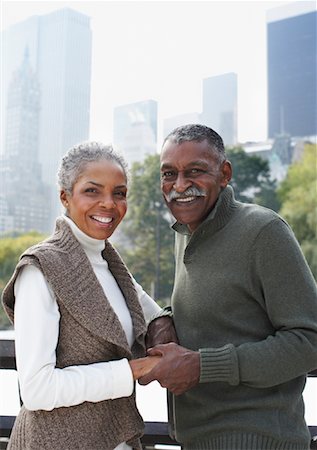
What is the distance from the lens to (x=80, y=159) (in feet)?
3.31

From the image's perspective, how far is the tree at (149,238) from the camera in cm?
1822

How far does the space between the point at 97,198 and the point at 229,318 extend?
0.32m

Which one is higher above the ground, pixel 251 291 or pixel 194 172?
pixel 194 172

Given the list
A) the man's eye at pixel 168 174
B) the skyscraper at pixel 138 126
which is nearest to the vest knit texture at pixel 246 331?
the man's eye at pixel 168 174

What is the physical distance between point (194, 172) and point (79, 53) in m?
26.3

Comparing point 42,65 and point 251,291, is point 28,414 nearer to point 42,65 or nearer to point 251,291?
point 251,291

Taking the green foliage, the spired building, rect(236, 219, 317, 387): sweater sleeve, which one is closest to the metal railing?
rect(236, 219, 317, 387): sweater sleeve

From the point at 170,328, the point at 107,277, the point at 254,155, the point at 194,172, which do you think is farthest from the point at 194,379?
the point at 254,155

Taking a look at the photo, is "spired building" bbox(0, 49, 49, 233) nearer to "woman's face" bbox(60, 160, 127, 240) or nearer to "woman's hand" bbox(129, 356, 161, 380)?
"woman's face" bbox(60, 160, 127, 240)

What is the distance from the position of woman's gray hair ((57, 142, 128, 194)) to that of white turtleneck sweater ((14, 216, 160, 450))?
20 centimetres

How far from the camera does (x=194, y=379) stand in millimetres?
921

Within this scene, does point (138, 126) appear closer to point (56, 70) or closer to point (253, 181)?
point (56, 70)

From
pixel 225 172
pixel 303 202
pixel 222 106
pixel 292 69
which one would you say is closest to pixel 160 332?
pixel 225 172

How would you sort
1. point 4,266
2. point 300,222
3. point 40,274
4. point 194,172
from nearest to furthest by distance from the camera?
point 40,274 < point 194,172 < point 300,222 < point 4,266
